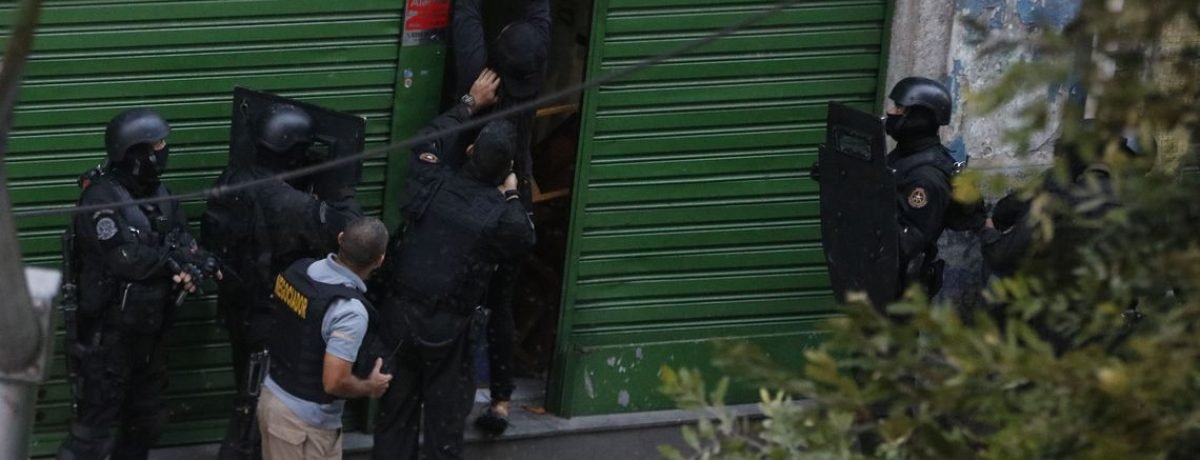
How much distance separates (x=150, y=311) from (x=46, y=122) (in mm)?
899

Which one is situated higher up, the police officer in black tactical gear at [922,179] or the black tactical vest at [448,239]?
the police officer in black tactical gear at [922,179]

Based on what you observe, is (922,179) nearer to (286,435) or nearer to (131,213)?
(286,435)

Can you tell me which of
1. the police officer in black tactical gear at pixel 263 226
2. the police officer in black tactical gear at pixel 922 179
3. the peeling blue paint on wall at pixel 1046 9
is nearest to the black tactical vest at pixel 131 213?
the police officer in black tactical gear at pixel 263 226

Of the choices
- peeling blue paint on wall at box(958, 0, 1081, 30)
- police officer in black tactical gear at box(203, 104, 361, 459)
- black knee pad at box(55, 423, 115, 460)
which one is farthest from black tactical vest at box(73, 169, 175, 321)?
peeling blue paint on wall at box(958, 0, 1081, 30)

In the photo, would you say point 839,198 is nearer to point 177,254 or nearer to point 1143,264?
point 177,254

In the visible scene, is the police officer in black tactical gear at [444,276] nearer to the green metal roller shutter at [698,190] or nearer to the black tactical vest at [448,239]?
the black tactical vest at [448,239]

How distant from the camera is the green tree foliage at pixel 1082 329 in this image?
384cm

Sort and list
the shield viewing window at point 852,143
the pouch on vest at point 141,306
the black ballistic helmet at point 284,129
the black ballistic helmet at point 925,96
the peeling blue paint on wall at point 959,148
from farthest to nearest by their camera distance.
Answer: the peeling blue paint on wall at point 959,148 < the black ballistic helmet at point 925,96 < the shield viewing window at point 852,143 < the black ballistic helmet at point 284,129 < the pouch on vest at point 141,306

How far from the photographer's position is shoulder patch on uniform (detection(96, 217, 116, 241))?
313 inches

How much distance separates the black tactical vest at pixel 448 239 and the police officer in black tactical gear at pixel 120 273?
0.84 metres

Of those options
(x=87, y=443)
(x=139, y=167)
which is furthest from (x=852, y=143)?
(x=87, y=443)

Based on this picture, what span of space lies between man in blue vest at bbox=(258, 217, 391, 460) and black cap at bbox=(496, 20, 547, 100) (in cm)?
120

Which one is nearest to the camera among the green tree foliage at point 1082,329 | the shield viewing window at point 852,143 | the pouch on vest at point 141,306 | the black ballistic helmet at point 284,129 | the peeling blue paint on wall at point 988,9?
the green tree foliage at point 1082,329

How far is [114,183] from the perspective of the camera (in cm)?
800
